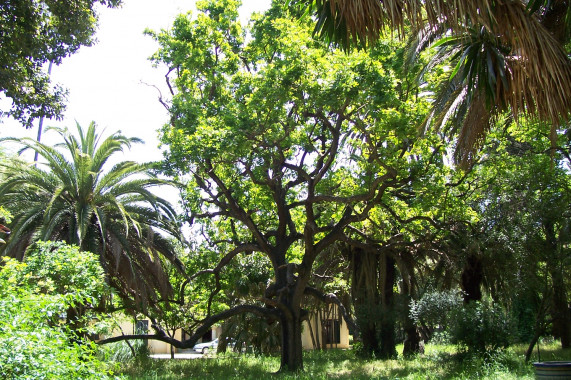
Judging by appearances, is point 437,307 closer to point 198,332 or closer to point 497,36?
point 198,332

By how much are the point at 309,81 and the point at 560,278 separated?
9749 mm

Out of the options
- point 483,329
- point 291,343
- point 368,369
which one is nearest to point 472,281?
point 483,329

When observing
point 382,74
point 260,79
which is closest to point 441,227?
point 382,74

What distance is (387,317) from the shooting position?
2141 centimetres

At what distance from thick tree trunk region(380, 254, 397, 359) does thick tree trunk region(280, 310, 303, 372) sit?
5520mm

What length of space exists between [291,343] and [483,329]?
5.85 m

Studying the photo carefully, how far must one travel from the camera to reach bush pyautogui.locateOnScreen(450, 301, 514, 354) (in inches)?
651

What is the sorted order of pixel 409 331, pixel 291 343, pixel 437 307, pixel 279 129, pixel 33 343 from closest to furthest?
pixel 33 343 → pixel 279 129 → pixel 291 343 → pixel 437 307 → pixel 409 331

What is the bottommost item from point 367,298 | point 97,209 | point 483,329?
point 483,329

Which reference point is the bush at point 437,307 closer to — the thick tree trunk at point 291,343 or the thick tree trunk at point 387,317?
the thick tree trunk at point 387,317

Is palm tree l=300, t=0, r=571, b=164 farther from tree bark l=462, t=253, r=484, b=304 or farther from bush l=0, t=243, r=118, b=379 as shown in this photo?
tree bark l=462, t=253, r=484, b=304

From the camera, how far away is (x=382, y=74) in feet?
44.7

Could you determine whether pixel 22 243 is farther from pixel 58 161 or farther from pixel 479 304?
pixel 479 304

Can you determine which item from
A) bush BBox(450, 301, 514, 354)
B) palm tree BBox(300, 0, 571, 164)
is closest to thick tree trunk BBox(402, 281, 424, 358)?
bush BBox(450, 301, 514, 354)
